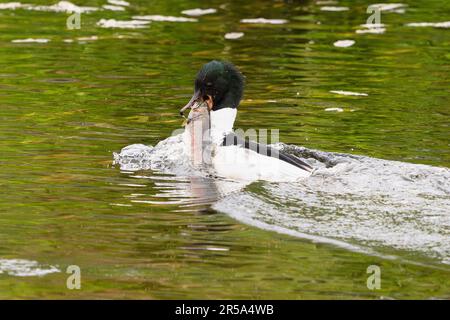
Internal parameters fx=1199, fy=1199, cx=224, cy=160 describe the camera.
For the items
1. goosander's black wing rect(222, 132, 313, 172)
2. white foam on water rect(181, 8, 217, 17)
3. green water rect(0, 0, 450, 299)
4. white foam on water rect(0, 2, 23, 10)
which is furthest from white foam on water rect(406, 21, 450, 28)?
goosander's black wing rect(222, 132, 313, 172)

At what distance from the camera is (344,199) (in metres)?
10.1

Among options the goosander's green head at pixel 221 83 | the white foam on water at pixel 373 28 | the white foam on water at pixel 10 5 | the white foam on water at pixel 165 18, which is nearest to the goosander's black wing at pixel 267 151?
the goosander's green head at pixel 221 83

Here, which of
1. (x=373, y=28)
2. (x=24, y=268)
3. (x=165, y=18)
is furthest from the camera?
(x=165, y=18)

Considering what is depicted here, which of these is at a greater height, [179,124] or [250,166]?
[250,166]

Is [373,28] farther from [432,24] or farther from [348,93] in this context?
[348,93]

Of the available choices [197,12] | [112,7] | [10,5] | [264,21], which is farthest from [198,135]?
[10,5]

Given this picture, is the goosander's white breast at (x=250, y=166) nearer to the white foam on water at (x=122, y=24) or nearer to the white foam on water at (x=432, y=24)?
the white foam on water at (x=122, y=24)

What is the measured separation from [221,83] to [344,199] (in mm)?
2264

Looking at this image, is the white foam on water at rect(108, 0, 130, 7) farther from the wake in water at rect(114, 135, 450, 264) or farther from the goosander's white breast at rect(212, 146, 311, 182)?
the goosander's white breast at rect(212, 146, 311, 182)

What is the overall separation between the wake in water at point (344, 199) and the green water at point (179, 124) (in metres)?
0.23

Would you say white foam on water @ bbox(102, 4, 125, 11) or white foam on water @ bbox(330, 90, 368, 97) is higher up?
white foam on water @ bbox(102, 4, 125, 11)

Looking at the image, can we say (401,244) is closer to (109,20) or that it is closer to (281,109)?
(281,109)

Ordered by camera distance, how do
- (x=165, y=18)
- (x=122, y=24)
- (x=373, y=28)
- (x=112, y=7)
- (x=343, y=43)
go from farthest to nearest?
(x=112, y=7), (x=165, y=18), (x=122, y=24), (x=373, y=28), (x=343, y=43)

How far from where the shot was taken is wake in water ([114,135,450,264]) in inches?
350
